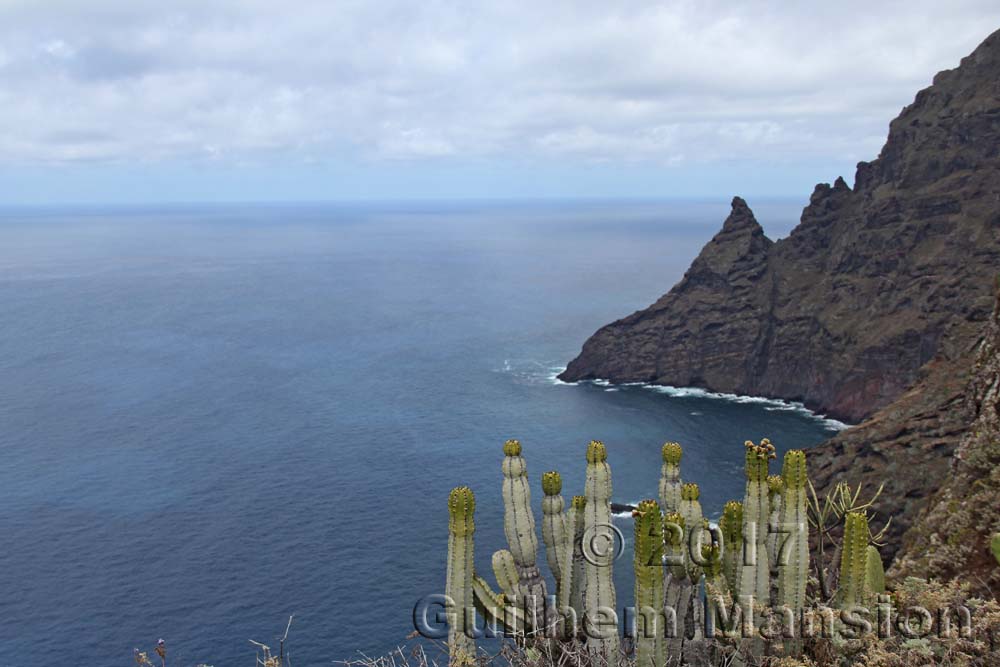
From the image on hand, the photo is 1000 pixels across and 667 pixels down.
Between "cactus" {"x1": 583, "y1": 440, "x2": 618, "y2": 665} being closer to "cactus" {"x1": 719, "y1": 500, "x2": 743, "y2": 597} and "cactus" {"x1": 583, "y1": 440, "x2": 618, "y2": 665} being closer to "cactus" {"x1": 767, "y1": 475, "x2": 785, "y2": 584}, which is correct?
"cactus" {"x1": 719, "y1": 500, "x2": 743, "y2": 597}

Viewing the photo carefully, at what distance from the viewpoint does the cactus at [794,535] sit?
2336 centimetres

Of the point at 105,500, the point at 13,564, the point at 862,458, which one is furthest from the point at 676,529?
the point at 105,500

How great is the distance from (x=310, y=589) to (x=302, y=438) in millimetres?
42513

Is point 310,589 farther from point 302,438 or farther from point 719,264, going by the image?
point 719,264

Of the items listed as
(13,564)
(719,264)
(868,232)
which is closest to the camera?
(13,564)

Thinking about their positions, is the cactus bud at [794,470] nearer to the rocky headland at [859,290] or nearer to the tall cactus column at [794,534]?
the tall cactus column at [794,534]

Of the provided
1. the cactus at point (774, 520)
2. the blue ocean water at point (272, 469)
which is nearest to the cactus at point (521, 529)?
the cactus at point (774, 520)

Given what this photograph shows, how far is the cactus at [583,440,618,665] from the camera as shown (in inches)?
981

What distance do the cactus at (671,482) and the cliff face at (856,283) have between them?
95.4 meters

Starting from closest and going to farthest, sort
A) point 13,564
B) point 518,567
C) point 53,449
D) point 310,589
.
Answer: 1. point 518,567
2. point 310,589
3. point 13,564
4. point 53,449

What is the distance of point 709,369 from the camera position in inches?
5576

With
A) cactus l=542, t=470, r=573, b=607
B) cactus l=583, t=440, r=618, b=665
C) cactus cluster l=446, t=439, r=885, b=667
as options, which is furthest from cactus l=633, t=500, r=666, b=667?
cactus l=542, t=470, r=573, b=607

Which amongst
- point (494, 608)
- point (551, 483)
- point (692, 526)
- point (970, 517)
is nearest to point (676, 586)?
point (692, 526)

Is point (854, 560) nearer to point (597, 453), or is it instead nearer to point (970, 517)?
point (597, 453)
